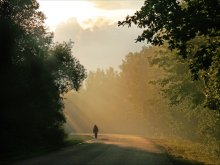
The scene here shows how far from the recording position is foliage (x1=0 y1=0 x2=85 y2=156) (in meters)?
32.5

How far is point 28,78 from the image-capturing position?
112 feet

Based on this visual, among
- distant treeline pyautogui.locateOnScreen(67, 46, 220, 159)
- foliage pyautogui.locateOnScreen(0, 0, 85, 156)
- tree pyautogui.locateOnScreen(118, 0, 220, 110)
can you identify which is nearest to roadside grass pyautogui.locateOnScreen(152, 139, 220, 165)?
distant treeline pyautogui.locateOnScreen(67, 46, 220, 159)

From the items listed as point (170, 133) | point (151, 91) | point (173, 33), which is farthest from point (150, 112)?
point (173, 33)

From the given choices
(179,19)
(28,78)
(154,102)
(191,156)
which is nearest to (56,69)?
(28,78)

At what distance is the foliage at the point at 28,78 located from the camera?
3253cm

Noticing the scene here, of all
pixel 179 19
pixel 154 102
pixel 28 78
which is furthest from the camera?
pixel 154 102

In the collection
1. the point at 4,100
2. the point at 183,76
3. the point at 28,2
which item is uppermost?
the point at 28,2

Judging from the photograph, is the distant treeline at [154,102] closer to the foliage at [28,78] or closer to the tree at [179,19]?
the tree at [179,19]

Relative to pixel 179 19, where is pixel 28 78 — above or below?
above

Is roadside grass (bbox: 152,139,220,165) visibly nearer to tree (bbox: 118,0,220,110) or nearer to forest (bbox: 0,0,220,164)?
forest (bbox: 0,0,220,164)

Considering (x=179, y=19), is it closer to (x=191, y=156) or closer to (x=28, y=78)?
(x=191, y=156)

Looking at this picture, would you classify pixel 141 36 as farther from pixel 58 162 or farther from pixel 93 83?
pixel 93 83

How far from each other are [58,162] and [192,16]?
36.8 ft

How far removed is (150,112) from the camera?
311 feet
